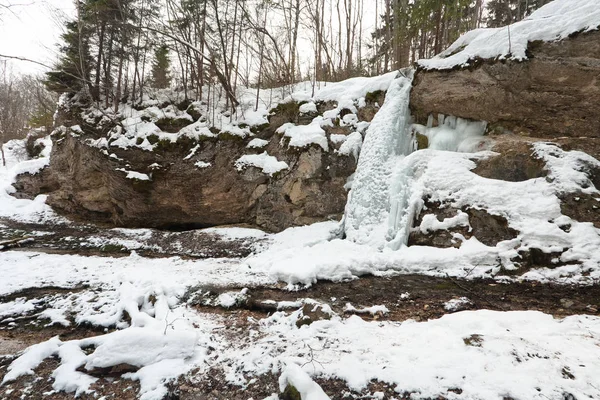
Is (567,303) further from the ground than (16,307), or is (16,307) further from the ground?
(567,303)

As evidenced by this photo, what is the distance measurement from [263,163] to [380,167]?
3.98 m

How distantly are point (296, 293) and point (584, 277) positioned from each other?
3.80m

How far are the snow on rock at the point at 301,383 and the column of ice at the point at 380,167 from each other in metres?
3.50

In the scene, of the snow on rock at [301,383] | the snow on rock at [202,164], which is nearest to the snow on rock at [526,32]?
the snow on rock at [301,383]

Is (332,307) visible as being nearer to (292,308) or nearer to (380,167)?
(292,308)

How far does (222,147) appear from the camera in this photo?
9.12 m

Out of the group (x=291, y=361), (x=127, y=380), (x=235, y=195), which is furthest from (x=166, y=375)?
(x=235, y=195)

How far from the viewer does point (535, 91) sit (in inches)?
208

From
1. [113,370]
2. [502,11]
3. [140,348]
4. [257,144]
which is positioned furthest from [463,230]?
[502,11]

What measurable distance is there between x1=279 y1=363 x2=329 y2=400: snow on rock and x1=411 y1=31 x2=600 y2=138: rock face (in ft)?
20.4

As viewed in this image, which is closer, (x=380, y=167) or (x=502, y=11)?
(x=380, y=167)

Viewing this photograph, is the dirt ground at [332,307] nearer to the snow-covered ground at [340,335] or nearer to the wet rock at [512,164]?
the snow-covered ground at [340,335]

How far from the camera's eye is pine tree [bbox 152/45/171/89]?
1149cm

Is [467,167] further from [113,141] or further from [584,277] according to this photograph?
[113,141]
